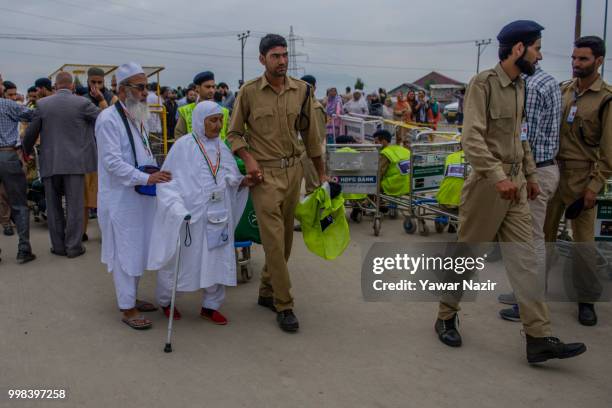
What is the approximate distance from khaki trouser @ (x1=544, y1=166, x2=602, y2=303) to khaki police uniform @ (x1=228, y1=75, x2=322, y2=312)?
241 centimetres

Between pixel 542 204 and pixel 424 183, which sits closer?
pixel 542 204

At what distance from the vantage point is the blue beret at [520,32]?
427 centimetres

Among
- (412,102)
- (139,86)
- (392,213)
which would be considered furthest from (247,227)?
(412,102)

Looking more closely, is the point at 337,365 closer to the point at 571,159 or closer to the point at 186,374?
the point at 186,374

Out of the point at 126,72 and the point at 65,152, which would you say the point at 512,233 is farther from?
the point at 65,152

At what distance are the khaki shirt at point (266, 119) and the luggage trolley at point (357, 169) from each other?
3455 millimetres

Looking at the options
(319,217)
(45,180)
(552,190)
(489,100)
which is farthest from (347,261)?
(45,180)

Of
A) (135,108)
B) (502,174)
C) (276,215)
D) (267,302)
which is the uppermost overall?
(135,108)

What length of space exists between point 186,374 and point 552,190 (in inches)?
136

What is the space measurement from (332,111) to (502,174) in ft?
43.9

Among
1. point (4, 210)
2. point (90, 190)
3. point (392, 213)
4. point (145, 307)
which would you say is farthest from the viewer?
point (392, 213)

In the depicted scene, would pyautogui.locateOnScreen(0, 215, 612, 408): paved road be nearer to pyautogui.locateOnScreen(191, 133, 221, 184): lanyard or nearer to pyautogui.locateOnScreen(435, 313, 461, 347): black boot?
pyautogui.locateOnScreen(435, 313, 461, 347): black boot

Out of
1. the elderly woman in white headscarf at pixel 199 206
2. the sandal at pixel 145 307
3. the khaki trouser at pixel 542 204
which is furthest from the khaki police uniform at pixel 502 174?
the sandal at pixel 145 307

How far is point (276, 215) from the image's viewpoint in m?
4.98
